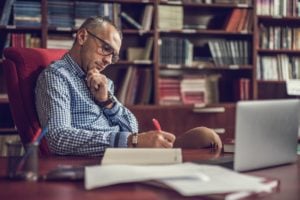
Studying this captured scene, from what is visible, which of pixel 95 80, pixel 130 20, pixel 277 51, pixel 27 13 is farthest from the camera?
pixel 277 51

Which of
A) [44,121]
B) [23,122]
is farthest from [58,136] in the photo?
[23,122]

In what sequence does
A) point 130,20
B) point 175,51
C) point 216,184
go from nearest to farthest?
point 216,184 < point 130,20 < point 175,51

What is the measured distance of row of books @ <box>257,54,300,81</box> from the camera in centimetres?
432

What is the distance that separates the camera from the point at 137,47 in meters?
4.09

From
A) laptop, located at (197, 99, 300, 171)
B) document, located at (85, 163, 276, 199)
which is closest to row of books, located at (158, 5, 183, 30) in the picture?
laptop, located at (197, 99, 300, 171)

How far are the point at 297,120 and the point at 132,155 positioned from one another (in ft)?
1.57

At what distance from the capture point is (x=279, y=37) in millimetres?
4320


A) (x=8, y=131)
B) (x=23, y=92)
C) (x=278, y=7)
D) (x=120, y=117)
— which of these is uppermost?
(x=278, y=7)

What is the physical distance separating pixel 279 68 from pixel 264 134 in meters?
3.17

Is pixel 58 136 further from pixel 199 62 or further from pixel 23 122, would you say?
pixel 199 62

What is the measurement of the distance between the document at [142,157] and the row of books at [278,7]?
3.12 meters

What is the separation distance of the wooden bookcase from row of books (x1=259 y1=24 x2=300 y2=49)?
0.06 meters

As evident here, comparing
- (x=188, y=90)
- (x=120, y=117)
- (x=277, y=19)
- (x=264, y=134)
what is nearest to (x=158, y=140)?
(x=264, y=134)

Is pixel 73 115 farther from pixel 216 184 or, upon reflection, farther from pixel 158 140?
pixel 216 184
